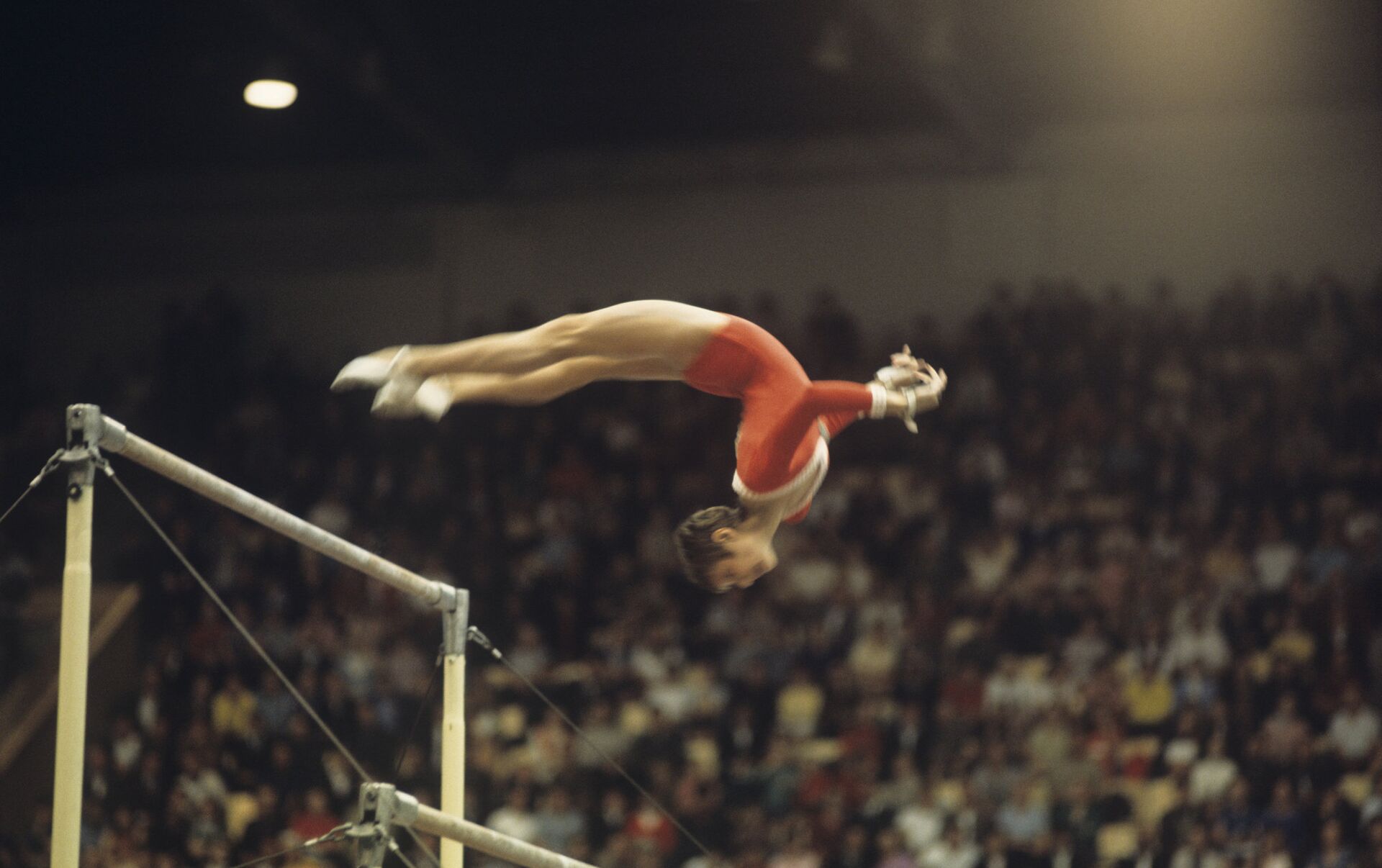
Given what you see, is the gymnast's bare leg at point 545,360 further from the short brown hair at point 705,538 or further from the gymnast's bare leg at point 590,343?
the short brown hair at point 705,538

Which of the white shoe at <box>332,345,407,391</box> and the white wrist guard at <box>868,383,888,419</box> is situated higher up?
the white shoe at <box>332,345,407,391</box>

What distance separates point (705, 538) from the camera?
506cm

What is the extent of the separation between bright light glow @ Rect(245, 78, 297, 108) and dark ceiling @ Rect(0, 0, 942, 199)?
0.74ft

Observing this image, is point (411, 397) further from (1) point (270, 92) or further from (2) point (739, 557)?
(1) point (270, 92)

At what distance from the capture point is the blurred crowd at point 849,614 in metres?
9.58

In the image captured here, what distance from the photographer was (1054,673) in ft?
33.6

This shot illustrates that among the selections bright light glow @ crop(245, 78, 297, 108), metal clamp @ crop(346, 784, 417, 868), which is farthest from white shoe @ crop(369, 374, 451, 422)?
bright light glow @ crop(245, 78, 297, 108)

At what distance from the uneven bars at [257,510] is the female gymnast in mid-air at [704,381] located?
1.52 ft

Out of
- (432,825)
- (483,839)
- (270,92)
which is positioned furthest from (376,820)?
(270,92)

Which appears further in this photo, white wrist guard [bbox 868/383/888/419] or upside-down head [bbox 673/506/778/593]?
upside-down head [bbox 673/506/778/593]

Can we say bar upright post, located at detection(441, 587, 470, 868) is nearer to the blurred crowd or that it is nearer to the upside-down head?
the upside-down head

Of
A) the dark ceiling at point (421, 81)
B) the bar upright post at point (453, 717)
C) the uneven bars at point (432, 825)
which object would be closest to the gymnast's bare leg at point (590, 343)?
the bar upright post at point (453, 717)

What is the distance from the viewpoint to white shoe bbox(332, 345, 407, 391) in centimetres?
496

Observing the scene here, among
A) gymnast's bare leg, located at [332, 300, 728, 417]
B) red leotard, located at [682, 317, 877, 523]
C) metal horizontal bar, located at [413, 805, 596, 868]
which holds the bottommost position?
metal horizontal bar, located at [413, 805, 596, 868]
